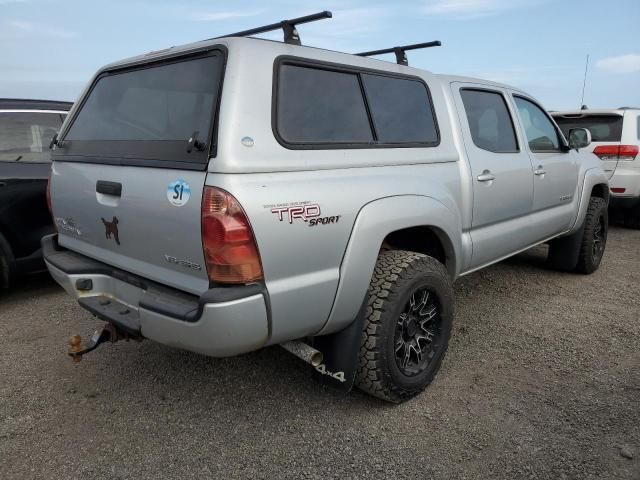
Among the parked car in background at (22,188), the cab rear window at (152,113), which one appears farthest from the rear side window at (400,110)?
the parked car in background at (22,188)

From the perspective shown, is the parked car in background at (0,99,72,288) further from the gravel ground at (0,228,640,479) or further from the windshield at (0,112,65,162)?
the gravel ground at (0,228,640,479)

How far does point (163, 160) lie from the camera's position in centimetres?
229

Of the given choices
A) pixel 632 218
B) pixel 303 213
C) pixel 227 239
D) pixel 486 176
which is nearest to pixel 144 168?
pixel 227 239

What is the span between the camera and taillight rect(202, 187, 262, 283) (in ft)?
6.64

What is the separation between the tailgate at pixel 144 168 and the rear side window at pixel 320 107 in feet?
1.06

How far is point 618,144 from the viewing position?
710 cm

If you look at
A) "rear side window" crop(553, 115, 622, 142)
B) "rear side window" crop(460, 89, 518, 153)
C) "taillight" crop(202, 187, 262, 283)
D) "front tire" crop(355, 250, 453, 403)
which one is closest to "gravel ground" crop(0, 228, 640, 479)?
"front tire" crop(355, 250, 453, 403)

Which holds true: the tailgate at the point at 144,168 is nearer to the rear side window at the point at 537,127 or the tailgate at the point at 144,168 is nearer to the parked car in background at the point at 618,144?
the rear side window at the point at 537,127

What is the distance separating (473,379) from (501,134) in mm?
1855

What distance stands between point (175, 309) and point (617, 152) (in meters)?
6.99

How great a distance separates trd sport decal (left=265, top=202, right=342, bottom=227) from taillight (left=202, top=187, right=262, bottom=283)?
15cm

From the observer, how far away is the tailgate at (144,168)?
7.10 ft

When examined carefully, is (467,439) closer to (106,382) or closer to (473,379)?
(473,379)

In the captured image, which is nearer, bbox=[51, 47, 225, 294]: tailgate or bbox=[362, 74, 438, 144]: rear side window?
bbox=[51, 47, 225, 294]: tailgate
